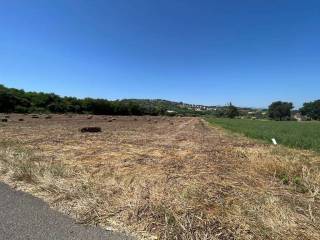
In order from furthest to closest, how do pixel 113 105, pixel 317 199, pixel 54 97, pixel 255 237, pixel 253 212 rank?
pixel 113 105
pixel 54 97
pixel 317 199
pixel 253 212
pixel 255 237

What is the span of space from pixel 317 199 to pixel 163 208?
3115 millimetres

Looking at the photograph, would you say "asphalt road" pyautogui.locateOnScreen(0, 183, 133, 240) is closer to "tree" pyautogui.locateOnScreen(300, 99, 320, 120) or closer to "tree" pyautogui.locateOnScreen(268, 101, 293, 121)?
"tree" pyautogui.locateOnScreen(300, 99, 320, 120)

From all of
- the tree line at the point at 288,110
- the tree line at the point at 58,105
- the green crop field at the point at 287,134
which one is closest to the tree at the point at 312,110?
the tree line at the point at 288,110

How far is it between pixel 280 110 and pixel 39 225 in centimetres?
16635

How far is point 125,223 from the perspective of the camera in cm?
493

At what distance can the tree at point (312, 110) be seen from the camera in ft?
492

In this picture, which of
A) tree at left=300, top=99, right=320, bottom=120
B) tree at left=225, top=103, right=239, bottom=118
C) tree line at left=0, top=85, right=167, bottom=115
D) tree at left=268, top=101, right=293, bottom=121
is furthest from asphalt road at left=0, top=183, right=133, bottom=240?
tree at left=268, top=101, right=293, bottom=121

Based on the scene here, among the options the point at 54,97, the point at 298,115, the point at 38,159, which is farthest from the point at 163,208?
the point at 298,115

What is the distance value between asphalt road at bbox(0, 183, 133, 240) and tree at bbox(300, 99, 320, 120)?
15958cm

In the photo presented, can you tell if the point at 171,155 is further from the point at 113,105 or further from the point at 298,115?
the point at 298,115

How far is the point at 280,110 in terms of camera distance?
525 ft

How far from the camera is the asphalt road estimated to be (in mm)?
4355

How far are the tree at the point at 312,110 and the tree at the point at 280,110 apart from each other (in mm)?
6298

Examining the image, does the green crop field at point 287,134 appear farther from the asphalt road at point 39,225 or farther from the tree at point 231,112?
the tree at point 231,112
